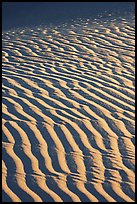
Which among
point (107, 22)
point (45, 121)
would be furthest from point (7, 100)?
point (107, 22)

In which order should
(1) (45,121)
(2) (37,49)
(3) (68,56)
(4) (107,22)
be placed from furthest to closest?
(4) (107,22), (2) (37,49), (3) (68,56), (1) (45,121)

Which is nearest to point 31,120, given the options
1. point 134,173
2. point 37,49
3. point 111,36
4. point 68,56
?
point 134,173

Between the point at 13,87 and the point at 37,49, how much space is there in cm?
213

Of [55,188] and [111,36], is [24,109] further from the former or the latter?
[111,36]

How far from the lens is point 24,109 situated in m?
6.51

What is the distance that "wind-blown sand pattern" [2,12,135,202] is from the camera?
4.99 meters

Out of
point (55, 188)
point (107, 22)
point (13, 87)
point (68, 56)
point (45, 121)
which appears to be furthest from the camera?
point (107, 22)

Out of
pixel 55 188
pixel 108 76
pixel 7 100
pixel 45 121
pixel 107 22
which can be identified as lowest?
pixel 55 188

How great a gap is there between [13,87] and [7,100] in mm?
497

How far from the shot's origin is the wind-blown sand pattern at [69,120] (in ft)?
16.4

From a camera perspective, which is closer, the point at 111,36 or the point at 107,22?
the point at 111,36

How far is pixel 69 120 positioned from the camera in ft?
20.3

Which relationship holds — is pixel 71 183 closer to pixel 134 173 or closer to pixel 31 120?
pixel 134 173

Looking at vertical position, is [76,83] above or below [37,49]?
below
